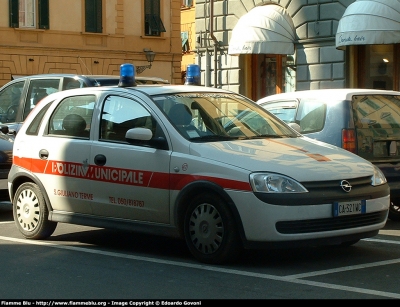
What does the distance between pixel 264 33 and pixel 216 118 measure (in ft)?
50.8

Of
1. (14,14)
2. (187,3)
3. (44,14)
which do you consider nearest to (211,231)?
(14,14)

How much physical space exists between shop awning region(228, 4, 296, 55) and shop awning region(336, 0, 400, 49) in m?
2.53

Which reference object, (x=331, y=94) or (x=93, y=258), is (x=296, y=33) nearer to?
(x=331, y=94)

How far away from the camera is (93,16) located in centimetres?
3912

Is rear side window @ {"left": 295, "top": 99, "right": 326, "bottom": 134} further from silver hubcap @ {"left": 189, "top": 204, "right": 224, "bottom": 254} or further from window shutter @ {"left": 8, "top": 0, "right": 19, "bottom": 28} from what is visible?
window shutter @ {"left": 8, "top": 0, "right": 19, "bottom": 28}

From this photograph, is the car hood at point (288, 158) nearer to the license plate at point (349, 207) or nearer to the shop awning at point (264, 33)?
the license plate at point (349, 207)

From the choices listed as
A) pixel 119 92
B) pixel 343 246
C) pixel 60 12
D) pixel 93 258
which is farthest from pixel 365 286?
pixel 60 12

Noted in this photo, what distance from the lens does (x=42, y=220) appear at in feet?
30.0

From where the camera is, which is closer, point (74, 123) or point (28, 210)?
point (74, 123)

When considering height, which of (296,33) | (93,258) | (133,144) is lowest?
(93,258)

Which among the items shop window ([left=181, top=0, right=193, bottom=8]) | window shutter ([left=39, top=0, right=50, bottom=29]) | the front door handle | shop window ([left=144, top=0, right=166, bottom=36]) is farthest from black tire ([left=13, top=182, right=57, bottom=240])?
shop window ([left=181, top=0, right=193, bottom=8])

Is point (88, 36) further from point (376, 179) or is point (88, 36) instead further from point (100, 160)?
point (376, 179)

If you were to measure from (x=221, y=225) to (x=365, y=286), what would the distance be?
1408mm

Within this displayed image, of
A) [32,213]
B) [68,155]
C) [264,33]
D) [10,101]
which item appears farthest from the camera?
[264,33]
